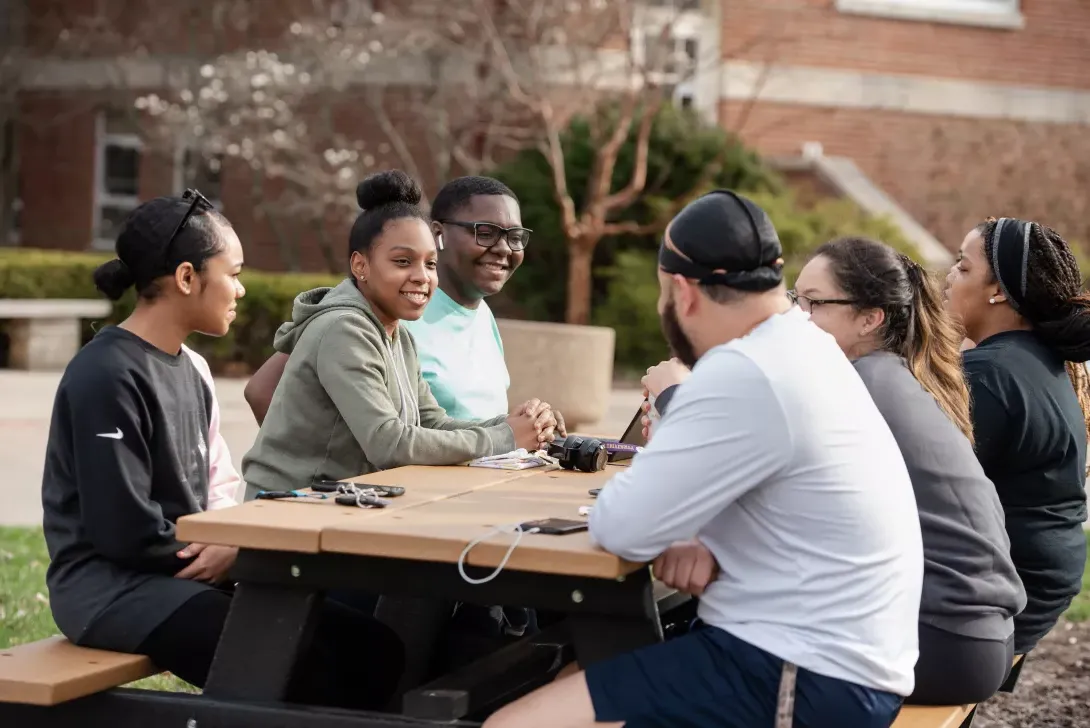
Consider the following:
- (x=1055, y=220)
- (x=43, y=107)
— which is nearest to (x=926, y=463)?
A: (x=1055, y=220)

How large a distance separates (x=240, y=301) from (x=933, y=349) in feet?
42.2

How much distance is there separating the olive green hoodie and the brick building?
16.1 meters

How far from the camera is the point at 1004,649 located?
3801mm

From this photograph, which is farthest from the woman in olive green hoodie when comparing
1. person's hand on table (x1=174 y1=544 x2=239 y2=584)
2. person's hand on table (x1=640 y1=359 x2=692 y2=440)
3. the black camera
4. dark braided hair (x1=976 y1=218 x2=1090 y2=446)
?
dark braided hair (x1=976 y1=218 x2=1090 y2=446)

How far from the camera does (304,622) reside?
3473 millimetres

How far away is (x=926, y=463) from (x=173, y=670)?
1886mm

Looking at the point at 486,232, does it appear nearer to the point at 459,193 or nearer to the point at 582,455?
the point at 459,193

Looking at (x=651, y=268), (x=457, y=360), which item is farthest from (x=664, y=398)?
(x=651, y=268)

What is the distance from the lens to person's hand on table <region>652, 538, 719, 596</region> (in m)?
3.20

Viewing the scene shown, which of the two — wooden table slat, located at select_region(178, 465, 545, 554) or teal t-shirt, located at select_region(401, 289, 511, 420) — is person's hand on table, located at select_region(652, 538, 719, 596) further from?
teal t-shirt, located at select_region(401, 289, 511, 420)

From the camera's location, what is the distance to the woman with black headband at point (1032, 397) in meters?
4.45

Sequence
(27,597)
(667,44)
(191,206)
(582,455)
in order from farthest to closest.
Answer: (667,44)
(27,597)
(582,455)
(191,206)

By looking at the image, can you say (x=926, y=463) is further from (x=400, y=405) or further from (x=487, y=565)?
(x=400, y=405)

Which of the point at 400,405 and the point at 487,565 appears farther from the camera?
the point at 400,405
